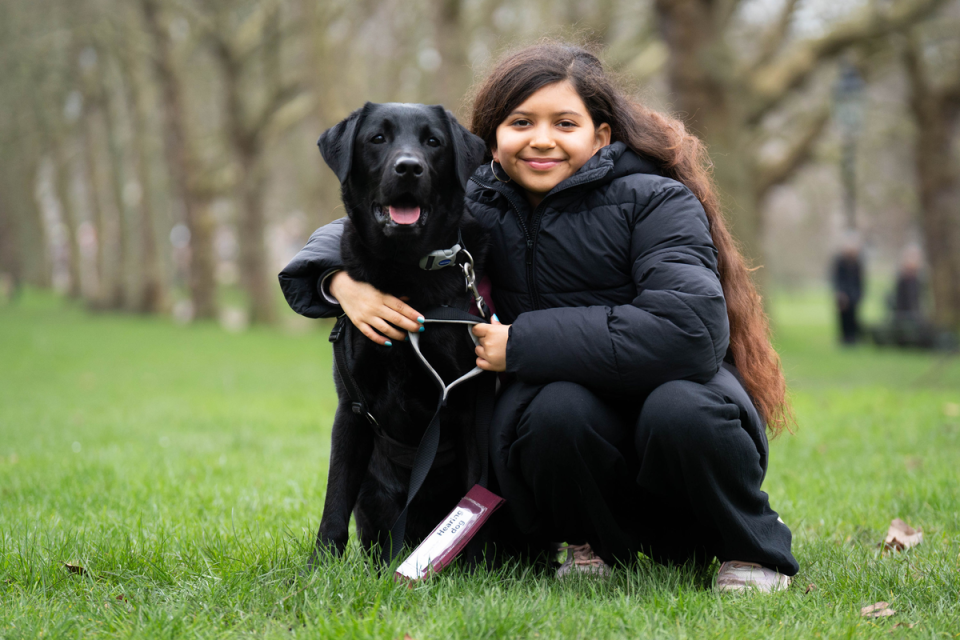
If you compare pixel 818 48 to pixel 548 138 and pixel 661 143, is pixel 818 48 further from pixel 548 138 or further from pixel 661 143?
pixel 548 138

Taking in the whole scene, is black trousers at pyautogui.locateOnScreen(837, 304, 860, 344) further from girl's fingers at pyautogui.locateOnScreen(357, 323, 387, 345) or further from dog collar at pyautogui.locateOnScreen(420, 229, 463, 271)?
girl's fingers at pyautogui.locateOnScreen(357, 323, 387, 345)

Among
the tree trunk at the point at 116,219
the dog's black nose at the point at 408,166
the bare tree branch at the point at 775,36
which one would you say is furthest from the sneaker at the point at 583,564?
the tree trunk at the point at 116,219

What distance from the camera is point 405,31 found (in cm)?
2034

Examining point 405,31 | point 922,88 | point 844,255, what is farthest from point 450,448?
point 405,31

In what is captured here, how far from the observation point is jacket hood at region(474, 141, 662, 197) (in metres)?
2.68

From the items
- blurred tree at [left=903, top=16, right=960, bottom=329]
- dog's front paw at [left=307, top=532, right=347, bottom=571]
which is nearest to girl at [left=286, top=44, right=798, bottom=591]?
dog's front paw at [left=307, top=532, right=347, bottom=571]

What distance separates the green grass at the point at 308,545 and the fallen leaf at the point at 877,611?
0.09 ft

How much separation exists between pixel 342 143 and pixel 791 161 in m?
14.7

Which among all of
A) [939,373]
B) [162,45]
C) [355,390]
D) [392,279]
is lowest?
[939,373]

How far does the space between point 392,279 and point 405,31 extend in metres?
19.0

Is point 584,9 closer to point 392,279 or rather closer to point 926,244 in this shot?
point 926,244

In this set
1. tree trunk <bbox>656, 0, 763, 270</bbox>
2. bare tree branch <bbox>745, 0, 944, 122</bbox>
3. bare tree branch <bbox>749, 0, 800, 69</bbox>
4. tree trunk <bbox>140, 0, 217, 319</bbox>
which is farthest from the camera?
tree trunk <bbox>140, 0, 217, 319</bbox>

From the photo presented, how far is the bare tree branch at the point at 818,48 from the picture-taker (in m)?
12.0

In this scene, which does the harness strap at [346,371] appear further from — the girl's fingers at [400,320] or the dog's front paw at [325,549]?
the dog's front paw at [325,549]
